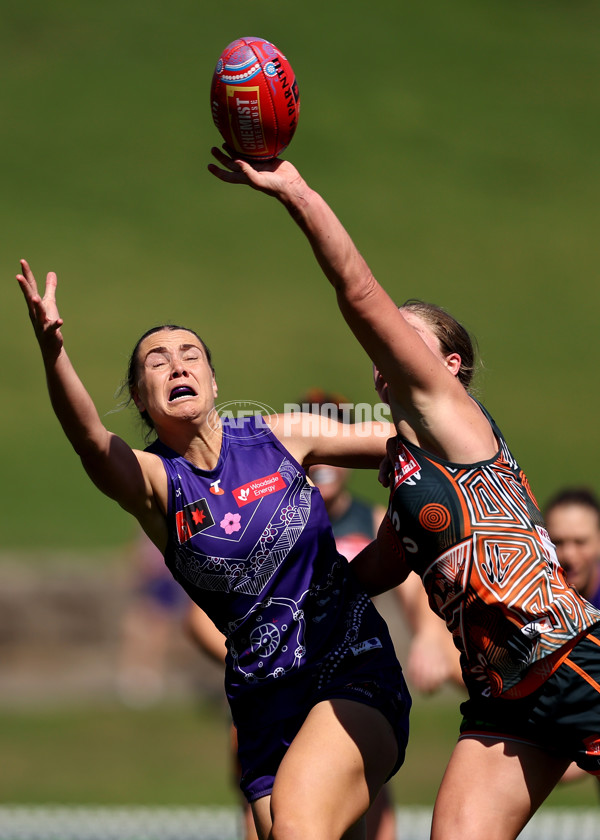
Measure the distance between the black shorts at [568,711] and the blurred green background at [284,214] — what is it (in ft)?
35.4

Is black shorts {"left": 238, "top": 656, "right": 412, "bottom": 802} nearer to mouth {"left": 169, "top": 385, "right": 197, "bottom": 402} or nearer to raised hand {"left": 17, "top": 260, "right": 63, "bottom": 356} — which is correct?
mouth {"left": 169, "top": 385, "right": 197, "bottom": 402}

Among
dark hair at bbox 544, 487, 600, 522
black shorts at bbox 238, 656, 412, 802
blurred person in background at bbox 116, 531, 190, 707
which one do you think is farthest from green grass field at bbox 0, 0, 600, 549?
black shorts at bbox 238, 656, 412, 802

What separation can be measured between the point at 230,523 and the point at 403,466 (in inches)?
24.1

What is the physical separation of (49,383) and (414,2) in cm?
2242

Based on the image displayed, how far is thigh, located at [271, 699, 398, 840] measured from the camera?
3.24 m

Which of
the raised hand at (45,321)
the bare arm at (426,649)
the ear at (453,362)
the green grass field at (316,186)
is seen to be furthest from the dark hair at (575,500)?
the green grass field at (316,186)

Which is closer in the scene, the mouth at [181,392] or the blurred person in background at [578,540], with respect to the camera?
the mouth at [181,392]

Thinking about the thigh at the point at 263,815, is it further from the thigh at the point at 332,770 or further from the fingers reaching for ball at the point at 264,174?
the fingers reaching for ball at the point at 264,174

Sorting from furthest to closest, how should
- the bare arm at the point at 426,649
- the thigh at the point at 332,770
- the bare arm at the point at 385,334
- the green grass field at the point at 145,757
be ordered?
1. the green grass field at the point at 145,757
2. the bare arm at the point at 426,649
3. the thigh at the point at 332,770
4. the bare arm at the point at 385,334

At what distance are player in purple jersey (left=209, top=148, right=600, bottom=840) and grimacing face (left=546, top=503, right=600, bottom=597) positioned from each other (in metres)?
1.76

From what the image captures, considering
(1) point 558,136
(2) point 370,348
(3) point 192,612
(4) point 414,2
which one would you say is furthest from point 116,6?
(2) point 370,348

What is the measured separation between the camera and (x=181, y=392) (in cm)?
379

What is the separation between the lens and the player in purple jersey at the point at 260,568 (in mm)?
3521

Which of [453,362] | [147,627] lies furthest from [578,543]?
[147,627]
